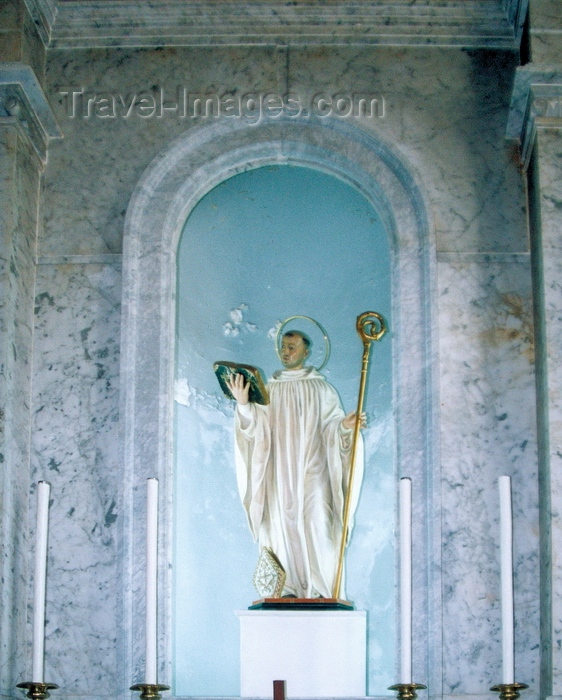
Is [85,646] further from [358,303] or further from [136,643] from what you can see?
[358,303]

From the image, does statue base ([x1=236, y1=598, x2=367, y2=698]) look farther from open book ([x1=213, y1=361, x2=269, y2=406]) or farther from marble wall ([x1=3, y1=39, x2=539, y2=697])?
open book ([x1=213, y1=361, x2=269, y2=406])

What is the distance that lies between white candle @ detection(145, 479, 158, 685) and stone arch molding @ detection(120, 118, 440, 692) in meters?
0.81

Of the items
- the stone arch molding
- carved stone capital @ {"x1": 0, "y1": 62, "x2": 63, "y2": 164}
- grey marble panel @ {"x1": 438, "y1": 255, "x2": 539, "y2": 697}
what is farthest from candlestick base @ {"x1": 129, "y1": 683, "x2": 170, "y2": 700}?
carved stone capital @ {"x1": 0, "y1": 62, "x2": 63, "y2": 164}

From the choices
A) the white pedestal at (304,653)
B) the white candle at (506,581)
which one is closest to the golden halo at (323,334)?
the white pedestal at (304,653)

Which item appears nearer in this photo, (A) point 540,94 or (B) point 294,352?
(A) point 540,94

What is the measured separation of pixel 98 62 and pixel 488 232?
229 cm

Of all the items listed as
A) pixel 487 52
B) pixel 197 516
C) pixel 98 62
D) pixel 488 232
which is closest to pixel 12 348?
pixel 197 516

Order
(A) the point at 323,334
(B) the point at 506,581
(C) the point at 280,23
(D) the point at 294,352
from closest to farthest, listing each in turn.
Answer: (B) the point at 506,581
(D) the point at 294,352
(A) the point at 323,334
(C) the point at 280,23

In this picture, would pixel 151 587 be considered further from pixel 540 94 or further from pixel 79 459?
pixel 540 94

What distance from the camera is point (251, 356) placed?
7.25 meters

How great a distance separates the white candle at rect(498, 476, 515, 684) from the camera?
5.54 metres

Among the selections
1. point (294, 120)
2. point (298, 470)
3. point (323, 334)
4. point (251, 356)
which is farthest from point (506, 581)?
point (294, 120)

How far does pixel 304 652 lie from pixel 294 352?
5.04 feet

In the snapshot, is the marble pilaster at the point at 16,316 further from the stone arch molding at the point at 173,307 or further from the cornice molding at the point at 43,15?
the stone arch molding at the point at 173,307
